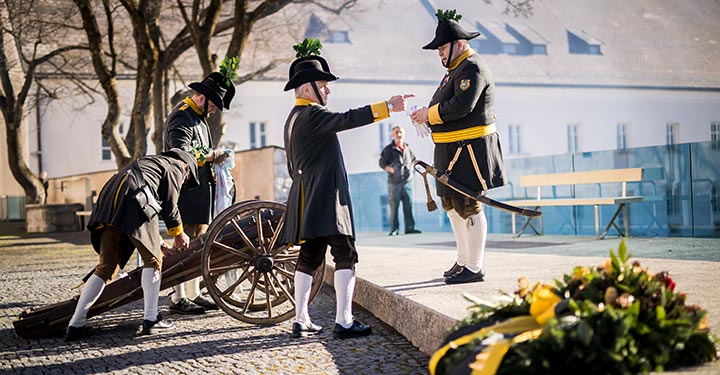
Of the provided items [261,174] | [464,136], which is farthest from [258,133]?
[464,136]

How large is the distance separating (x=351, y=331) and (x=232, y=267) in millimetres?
1182

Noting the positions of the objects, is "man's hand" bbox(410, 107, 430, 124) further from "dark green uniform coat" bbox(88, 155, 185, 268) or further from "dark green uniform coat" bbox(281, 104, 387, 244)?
"dark green uniform coat" bbox(88, 155, 185, 268)

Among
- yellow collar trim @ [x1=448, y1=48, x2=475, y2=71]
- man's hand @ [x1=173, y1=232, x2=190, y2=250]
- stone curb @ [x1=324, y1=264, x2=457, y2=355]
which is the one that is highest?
yellow collar trim @ [x1=448, y1=48, x2=475, y2=71]

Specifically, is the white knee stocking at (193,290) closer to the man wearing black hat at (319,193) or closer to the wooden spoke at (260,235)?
the wooden spoke at (260,235)

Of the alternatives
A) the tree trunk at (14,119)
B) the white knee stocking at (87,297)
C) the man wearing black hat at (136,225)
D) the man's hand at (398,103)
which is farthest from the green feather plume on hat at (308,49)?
the tree trunk at (14,119)

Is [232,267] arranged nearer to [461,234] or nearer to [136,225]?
[136,225]

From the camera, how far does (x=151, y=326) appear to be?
664 cm

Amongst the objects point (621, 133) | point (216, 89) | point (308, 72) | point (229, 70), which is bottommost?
point (308, 72)

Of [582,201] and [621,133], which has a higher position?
[621,133]

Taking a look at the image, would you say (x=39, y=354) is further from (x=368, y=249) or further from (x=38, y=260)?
(x=38, y=260)

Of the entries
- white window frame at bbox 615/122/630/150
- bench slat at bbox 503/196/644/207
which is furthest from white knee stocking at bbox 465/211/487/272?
white window frame at bbox 615/122/630/150

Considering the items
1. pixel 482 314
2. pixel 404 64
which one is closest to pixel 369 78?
pixel 404 64

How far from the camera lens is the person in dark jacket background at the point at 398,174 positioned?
1698 cm

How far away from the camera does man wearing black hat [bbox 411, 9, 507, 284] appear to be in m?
6.70
